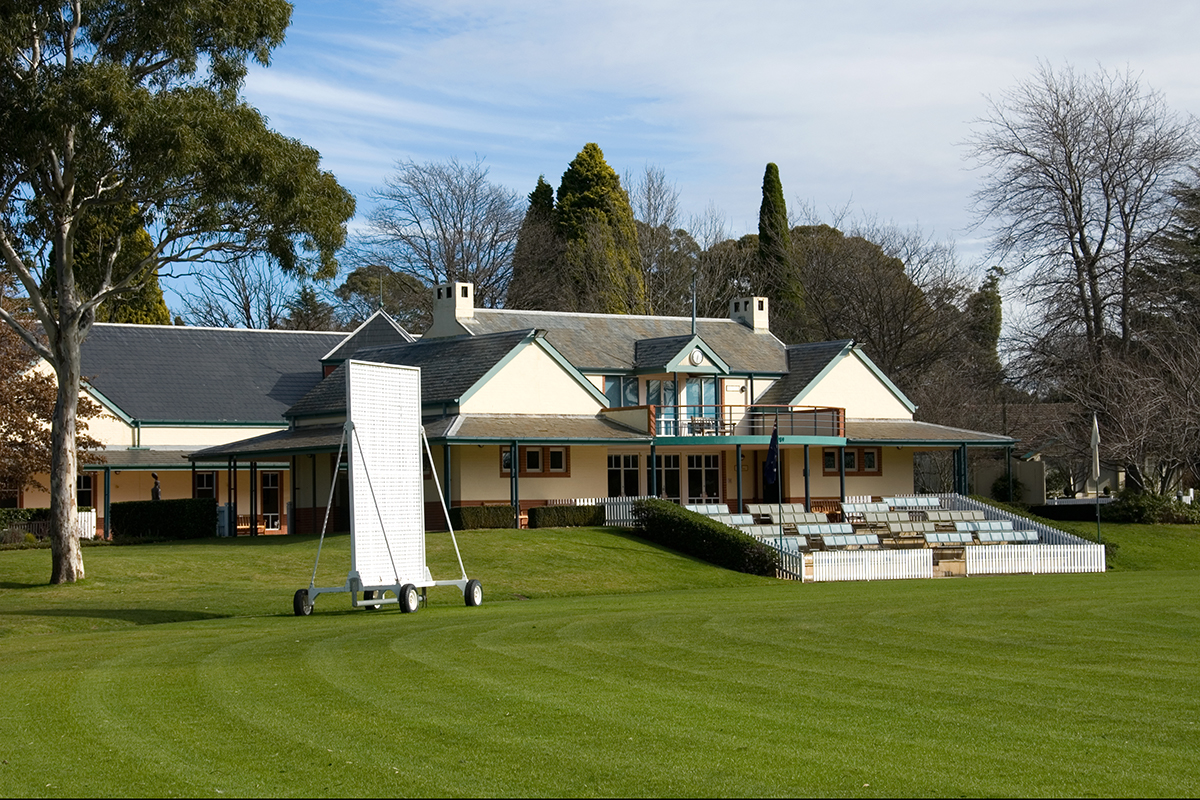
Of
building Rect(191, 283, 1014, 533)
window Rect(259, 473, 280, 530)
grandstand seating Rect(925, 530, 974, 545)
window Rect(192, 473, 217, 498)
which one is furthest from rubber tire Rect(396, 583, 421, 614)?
window Rect(259, 473, 280, 530)

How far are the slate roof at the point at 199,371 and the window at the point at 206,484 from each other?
2066 millimetres

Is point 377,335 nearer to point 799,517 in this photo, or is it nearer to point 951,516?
point 799,517

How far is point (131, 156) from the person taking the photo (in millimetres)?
25609

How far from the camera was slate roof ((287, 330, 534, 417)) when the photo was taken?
4091cm

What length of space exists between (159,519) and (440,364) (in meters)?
9.80

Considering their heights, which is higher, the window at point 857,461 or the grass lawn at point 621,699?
the window at point 857,461

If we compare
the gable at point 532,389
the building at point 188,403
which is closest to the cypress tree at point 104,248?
the gable at point 532,389

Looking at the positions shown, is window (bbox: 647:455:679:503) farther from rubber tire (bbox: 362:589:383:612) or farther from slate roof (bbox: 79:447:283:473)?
rubber tire (bbox: 362:589:383:612)

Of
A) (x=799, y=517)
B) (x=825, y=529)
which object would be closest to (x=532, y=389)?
(x=799, y=517)

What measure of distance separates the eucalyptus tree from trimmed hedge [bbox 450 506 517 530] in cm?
1117

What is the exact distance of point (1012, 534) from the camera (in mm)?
40812

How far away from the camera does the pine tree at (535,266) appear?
230 ft

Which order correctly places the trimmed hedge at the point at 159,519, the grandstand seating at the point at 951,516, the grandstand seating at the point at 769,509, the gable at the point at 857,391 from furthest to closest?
the gable at the point at 857,391, the grandstand seating at the point at 951,516, the grandstand seating at the point at 769,509, the trimmed hedge at the point at 159,519

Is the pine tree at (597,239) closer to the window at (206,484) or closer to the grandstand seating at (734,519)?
the window at (206,484)
